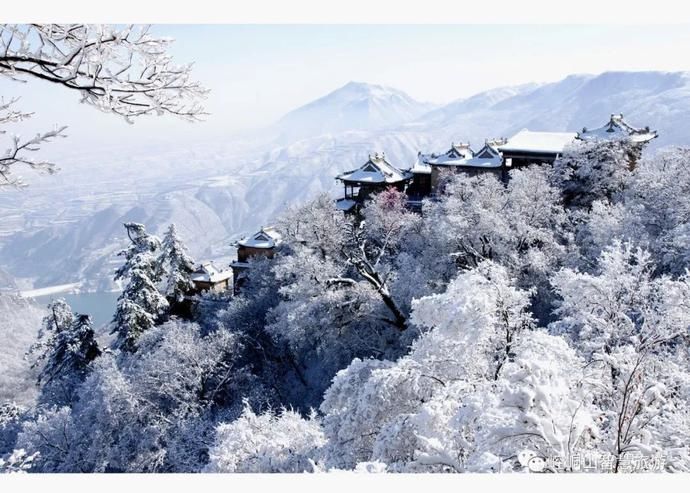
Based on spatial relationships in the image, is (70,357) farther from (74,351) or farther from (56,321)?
(56,321)

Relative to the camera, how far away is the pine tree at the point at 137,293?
656 inches

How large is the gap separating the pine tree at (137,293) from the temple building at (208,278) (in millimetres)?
2998

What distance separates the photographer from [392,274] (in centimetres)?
1332

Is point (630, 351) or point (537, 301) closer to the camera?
point (630, 351)

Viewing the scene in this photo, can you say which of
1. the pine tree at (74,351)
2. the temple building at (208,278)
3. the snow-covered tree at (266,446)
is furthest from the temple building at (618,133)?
the pine tree at (74,351)

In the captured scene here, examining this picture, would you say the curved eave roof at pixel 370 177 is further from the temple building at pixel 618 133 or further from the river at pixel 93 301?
the river at pixel 93 301

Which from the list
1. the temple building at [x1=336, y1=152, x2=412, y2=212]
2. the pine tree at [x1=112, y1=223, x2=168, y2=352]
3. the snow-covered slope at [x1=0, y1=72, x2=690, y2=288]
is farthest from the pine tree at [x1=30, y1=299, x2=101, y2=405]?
the temple building at [x1=336, y1=152, x2=412, y2=212]

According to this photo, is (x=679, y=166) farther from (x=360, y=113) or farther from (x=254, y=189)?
(x=254, y=189)

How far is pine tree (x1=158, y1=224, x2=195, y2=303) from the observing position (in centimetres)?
1848

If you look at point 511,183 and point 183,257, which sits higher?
point 511,183

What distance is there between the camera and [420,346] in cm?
656

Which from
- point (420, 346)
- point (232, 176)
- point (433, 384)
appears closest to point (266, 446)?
point (420, 346)

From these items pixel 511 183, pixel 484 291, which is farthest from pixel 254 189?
pixel 484 291

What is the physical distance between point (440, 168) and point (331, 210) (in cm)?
575
